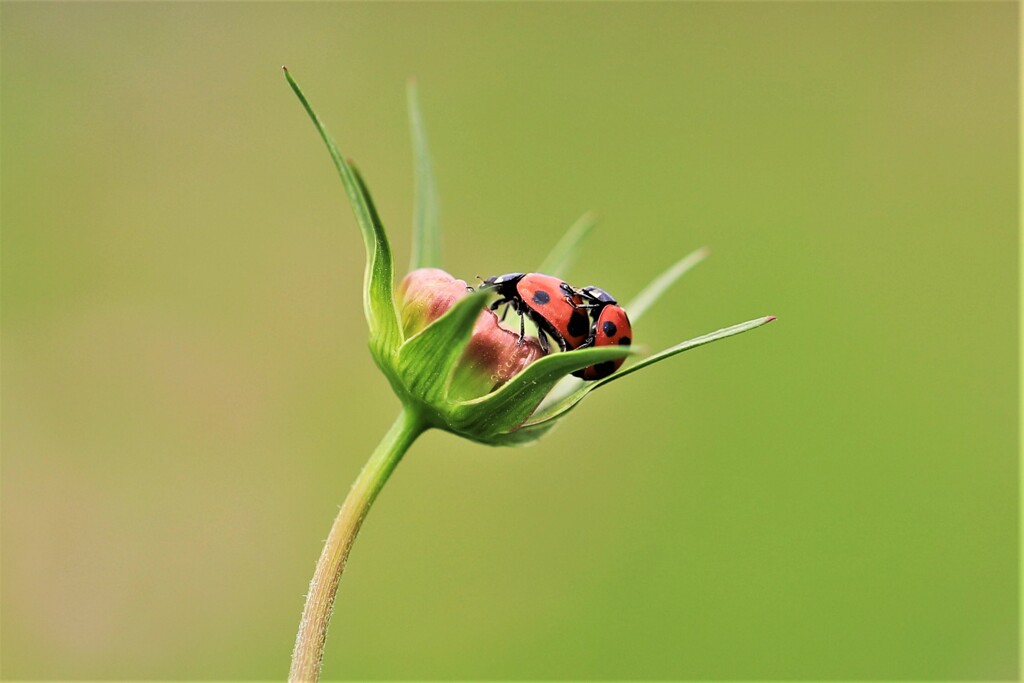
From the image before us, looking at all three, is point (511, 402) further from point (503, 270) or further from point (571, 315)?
point (503, 270)

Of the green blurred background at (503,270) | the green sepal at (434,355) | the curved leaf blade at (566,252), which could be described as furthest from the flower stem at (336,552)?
the green blurred background at (503,270)

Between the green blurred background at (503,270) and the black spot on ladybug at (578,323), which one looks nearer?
the black spot on ladybug at (578,323)

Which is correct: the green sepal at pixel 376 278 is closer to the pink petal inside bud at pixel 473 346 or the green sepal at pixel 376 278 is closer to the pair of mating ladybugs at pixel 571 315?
the pink petal inside bud at pixel 473 346

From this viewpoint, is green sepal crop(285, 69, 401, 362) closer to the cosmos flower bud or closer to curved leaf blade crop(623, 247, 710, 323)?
the cosmos flower bud

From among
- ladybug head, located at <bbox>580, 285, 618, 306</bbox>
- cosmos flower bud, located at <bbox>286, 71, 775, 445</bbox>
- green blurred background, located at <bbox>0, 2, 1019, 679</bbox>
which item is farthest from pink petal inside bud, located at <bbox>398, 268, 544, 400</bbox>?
green blurred background, located at <bbox>0, 2, 1019, 679</bbox>

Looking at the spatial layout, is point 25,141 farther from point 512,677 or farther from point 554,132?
point 512,677
